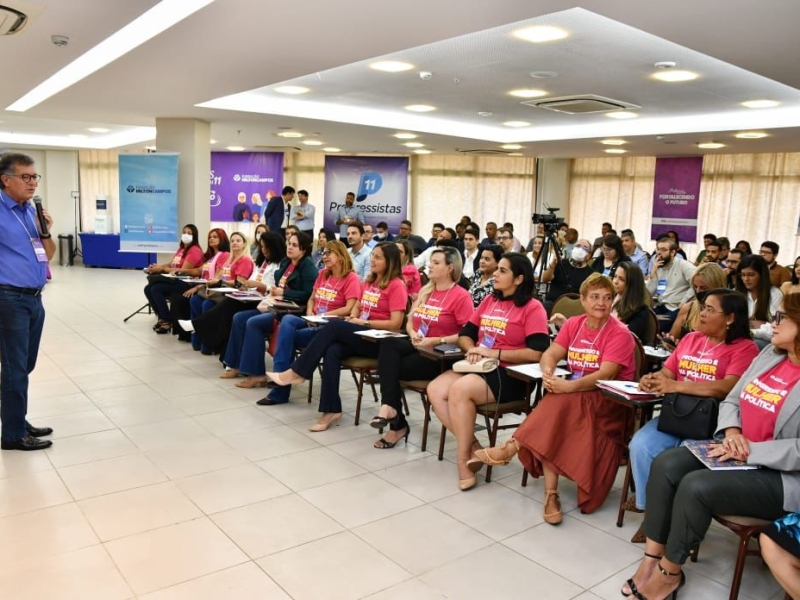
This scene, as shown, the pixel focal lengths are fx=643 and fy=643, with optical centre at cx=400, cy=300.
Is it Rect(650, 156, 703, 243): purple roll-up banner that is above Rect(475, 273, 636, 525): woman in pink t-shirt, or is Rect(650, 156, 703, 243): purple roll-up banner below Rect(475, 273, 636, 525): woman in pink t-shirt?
above

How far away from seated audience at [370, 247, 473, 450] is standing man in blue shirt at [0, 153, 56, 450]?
2.13 metres

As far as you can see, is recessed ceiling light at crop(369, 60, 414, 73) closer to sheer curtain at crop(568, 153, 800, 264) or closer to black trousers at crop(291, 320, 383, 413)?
black trousers at crop(291, 320, 383, 413)

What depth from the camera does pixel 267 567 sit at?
108 inches

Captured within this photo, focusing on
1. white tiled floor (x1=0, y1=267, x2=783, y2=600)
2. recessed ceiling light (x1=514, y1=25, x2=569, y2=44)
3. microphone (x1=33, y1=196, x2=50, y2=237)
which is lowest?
white tiled floor (x1=0, y1=267, x2=783, y2=600)

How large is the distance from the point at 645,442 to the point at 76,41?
4.86 meters

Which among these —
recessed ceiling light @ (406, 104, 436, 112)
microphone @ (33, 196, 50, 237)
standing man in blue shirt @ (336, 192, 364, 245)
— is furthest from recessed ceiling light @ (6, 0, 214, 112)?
standing man in blue shirt @ (336, 192, 364, 245)

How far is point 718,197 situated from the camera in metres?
12.2

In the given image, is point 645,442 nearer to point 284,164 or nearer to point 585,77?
point 585,77

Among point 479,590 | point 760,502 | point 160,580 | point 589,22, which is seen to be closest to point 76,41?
point 589,22

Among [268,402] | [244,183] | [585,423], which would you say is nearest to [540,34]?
[585,423]

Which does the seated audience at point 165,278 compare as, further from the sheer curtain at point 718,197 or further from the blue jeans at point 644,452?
the sheer curtain at point 718,197

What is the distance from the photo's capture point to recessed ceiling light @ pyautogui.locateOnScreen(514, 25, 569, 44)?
476 centimetres

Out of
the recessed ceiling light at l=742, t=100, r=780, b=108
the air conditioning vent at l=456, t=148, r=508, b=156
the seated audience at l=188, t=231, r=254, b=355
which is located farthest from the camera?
the air conditioning vent at l=456, t=148, r=508, b=156

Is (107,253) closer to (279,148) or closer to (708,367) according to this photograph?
(279,148)
